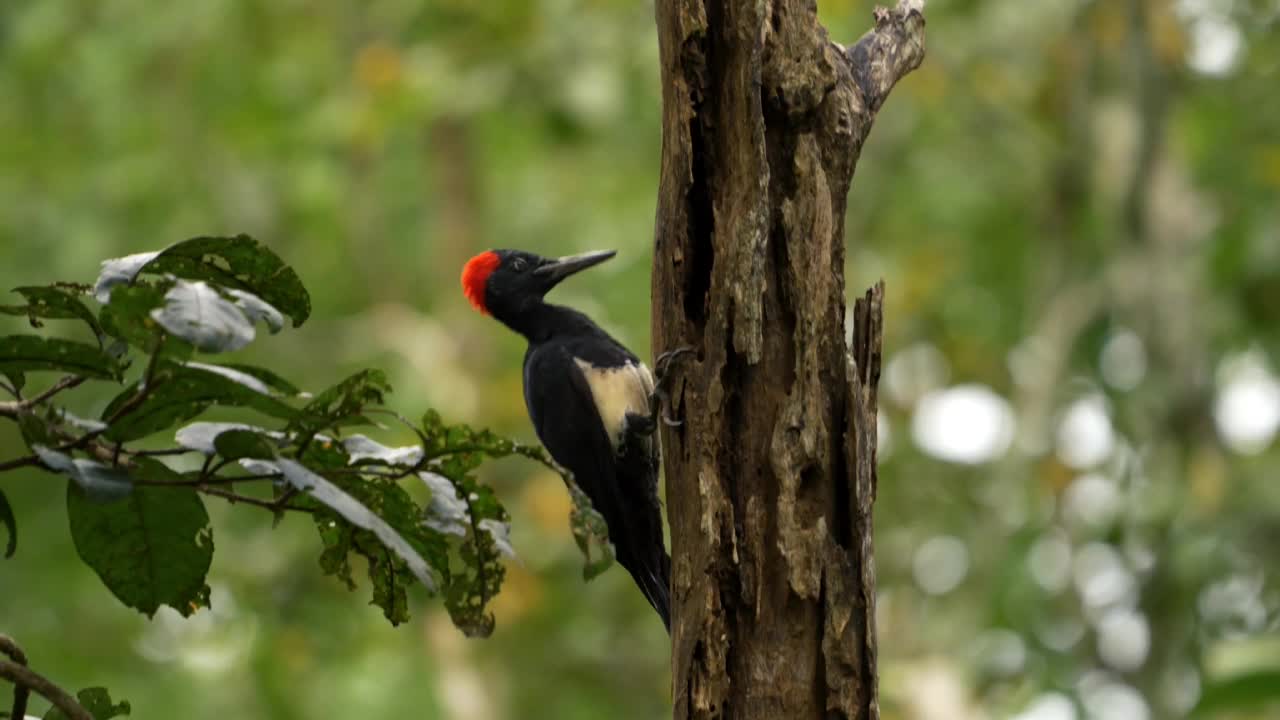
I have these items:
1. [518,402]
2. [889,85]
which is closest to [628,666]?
[518,402]

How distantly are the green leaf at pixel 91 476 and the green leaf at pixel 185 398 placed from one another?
0.05 metres

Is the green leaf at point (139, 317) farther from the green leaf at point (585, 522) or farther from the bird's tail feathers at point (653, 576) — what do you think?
the bird's tail feathers at point (653, 576)

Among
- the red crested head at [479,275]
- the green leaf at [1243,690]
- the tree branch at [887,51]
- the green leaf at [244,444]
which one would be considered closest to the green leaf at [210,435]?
the green leaf at [244,444]

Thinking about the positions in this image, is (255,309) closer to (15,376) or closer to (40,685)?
(15,376)

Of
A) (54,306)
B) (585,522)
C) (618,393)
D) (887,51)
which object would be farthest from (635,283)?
(54,306)

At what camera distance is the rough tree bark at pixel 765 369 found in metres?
2.23

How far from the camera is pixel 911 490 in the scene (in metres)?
8.34

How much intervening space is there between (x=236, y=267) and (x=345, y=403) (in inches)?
8.9

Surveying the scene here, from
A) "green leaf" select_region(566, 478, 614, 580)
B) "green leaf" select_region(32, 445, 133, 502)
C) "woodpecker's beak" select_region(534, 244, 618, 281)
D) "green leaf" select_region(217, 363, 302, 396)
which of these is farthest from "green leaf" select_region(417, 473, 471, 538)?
"woodpecker's beak" select_region(534, 244, 618, 281)

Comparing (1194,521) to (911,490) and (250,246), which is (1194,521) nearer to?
(911,490)

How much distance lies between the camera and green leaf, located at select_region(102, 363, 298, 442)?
1.67 metres

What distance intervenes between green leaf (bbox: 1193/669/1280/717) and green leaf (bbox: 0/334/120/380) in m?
3.73

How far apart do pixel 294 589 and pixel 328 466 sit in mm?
5865

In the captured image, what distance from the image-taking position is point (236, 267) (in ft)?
6.20
